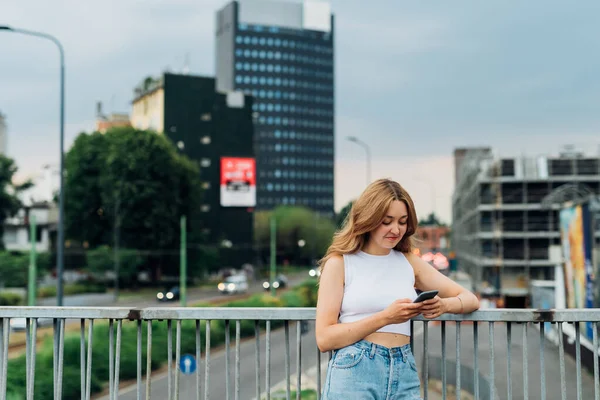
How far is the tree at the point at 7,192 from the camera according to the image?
6272cm

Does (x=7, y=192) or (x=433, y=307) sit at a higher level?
(x=7, y=192)

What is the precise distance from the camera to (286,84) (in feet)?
517

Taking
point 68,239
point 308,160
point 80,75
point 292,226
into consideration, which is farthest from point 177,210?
point 308,160

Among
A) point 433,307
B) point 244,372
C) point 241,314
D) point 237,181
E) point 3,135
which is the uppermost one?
point 3,135

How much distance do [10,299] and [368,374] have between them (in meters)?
42.9

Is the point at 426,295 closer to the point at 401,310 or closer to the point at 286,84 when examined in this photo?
the point at 401,310

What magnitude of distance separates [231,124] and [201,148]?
4353 mm

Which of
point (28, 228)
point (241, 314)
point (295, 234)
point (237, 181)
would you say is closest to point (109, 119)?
point (237, 181)

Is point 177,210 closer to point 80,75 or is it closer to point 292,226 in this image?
point 80,75

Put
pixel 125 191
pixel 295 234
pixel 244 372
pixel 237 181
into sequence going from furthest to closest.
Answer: pixel 295 234 < pixel 237 181 < pixel 125 191 < pixel 244 372

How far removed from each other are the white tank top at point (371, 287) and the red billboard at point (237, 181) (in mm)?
75071

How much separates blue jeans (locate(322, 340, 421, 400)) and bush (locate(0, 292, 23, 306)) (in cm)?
4246

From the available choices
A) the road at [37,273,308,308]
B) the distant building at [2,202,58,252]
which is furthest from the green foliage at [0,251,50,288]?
the distant building at [2,202,58,252]

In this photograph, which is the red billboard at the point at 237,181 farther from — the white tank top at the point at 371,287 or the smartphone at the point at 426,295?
the smartphone at the point at 426,295
